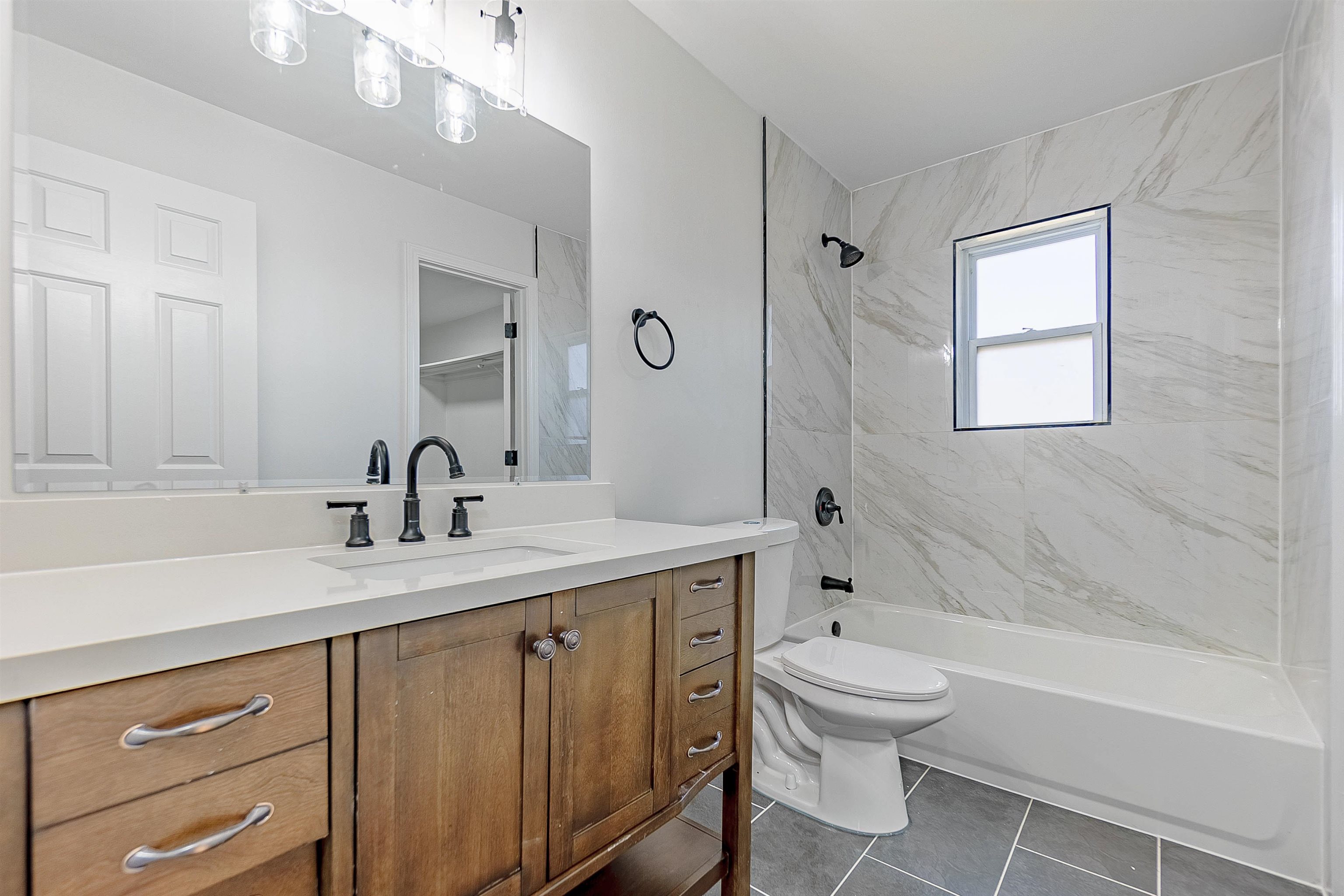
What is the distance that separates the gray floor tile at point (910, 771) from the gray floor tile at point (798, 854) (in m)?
0.37

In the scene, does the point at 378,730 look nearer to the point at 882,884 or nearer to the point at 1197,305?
the point at 882,884

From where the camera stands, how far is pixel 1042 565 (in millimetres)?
2629

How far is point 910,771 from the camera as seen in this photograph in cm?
220

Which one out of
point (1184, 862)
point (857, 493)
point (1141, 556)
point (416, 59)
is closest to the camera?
point (416, 59)

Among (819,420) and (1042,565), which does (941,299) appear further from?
(1042,565)

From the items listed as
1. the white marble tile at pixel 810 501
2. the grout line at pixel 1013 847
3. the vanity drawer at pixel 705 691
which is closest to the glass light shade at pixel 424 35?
the vanity drawer at pixel 705 691

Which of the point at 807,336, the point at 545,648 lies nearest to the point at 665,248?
the point at 807,336

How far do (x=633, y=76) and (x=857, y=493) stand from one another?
85.1 inches

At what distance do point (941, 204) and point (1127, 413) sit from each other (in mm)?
1258

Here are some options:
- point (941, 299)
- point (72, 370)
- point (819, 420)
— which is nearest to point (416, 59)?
point (72, 370)

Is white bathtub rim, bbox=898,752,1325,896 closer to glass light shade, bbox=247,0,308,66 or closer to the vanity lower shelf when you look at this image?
the vanity lower shelf

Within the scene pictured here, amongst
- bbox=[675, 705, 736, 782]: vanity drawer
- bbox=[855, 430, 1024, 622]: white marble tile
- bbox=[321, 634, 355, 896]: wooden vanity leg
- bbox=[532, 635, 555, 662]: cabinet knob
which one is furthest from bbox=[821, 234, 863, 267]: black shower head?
bbox=[321, 634, 355, 896]: wooden vanity leg

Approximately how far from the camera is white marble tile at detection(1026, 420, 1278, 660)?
221cm

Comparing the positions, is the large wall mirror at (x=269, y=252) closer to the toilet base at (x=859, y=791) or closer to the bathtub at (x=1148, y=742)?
the toilet base at (x=859, y=791)
